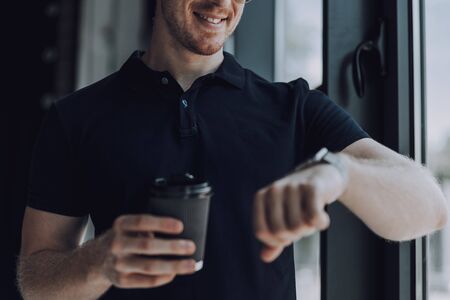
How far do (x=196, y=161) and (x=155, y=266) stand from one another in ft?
1.25

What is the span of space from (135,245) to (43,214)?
0.55m

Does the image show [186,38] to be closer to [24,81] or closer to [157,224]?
[157,224]

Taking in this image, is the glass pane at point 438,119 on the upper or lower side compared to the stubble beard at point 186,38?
lower

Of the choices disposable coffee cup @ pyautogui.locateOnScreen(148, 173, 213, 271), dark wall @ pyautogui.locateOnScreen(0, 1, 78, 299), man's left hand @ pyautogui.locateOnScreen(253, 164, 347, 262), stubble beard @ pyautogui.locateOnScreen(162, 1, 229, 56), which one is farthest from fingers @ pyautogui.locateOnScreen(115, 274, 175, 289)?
dark wall @ pyautogui.locateOnScreen(0, 1, 78, 299)

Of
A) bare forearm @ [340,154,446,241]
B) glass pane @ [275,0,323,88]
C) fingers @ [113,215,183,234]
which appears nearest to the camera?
fingers @ [113,215,183,234]

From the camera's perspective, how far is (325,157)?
97cm

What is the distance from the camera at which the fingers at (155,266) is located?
3.27 ft

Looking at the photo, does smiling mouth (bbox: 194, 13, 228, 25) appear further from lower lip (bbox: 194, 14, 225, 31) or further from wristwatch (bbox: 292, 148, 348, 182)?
wristwatch (bbox: 292, 148, 348, 182)

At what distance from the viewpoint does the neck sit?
1496 mm

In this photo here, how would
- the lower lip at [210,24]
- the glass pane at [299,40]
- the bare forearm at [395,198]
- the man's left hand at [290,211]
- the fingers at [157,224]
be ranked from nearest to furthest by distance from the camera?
the man's left hand at [290,211], the fingers at [157,224], the bare forearm at [395,198], the lower lip at [210,24], the glass pane at [299,40]

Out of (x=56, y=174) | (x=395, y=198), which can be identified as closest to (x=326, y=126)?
(x=395, y=198)

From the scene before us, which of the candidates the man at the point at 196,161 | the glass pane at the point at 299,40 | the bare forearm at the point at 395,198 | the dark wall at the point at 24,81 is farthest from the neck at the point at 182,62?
the dark wall at the point at 24,81

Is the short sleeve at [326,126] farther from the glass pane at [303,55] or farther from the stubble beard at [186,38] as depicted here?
the glass pane at [303,55]

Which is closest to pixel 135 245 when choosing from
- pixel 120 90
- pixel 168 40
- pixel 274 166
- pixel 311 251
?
pixel 274 166
